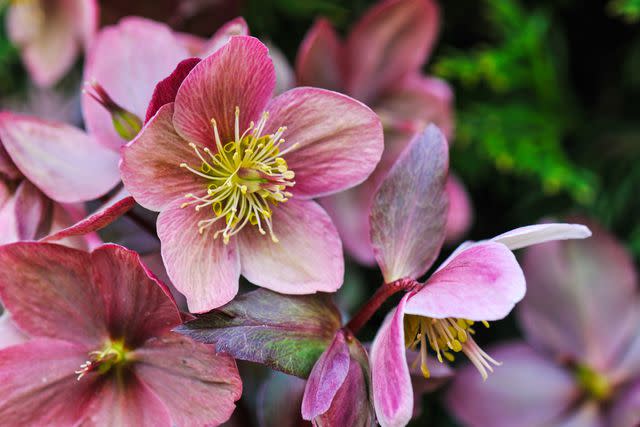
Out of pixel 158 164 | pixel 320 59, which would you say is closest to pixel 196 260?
pixel 158 164

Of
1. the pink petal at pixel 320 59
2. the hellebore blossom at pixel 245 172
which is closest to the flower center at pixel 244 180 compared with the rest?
the hellebore blossom at pixel 245 172

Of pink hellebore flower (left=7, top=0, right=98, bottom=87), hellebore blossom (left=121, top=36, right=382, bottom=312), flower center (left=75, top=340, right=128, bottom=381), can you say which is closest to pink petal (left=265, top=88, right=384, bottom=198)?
hellebore blossom (left=121, top=36, right=382, bottom=312)

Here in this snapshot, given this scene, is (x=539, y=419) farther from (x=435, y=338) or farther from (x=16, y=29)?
(x=16, y=29)

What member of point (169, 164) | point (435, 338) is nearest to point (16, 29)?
point (169, 164)

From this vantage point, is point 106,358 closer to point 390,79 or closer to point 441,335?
point 441,335

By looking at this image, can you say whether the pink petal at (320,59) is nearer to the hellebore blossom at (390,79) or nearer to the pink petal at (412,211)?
the hellebore blossom at (390,79)

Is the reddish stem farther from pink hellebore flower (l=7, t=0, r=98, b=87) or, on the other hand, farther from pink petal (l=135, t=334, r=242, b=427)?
pink hellebore flower (l=7, t=0, r=98, b=87)
